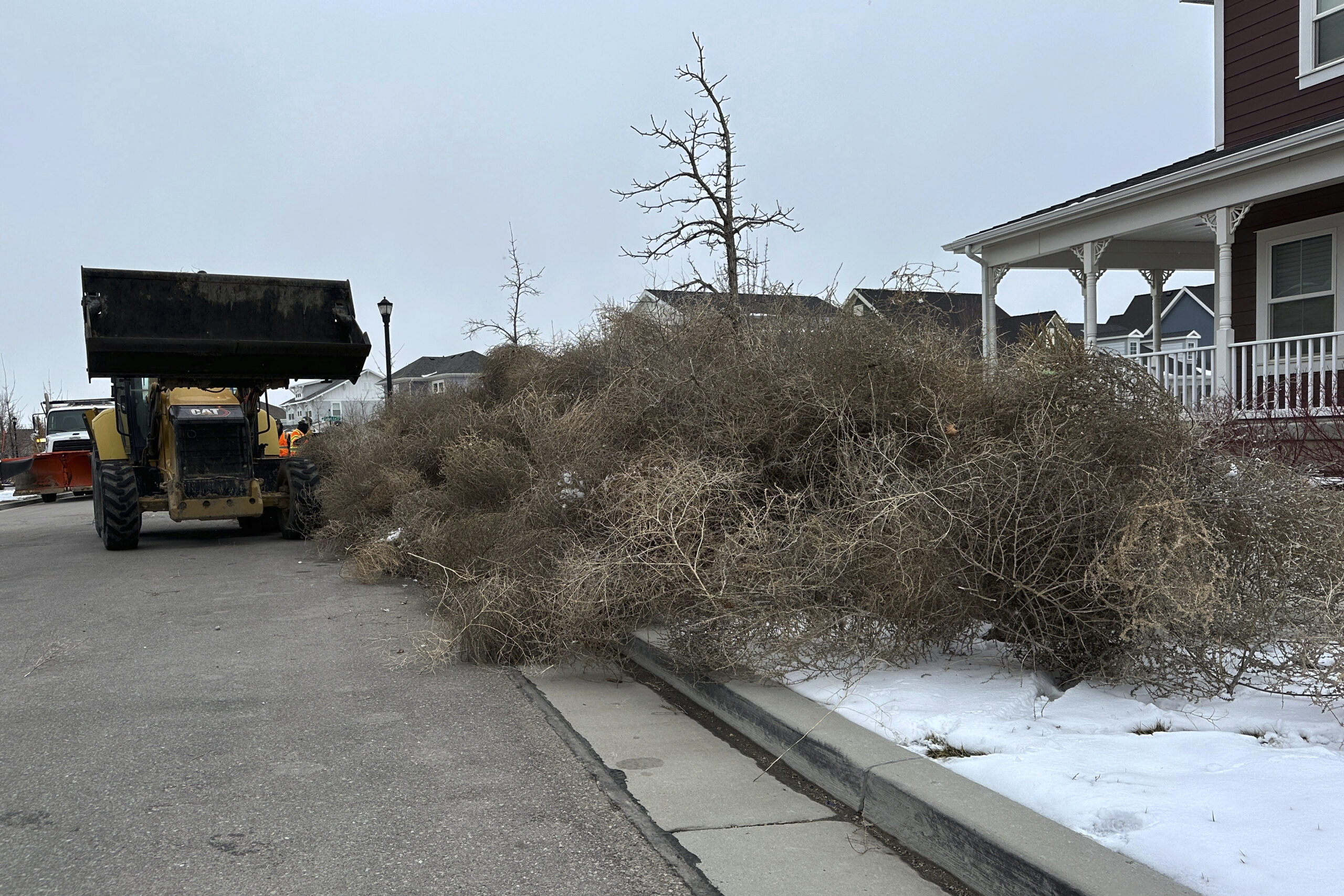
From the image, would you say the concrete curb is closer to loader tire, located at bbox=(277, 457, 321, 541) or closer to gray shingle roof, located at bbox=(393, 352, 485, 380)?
loader tire, located at bbox=(277, 457, 321, 541)

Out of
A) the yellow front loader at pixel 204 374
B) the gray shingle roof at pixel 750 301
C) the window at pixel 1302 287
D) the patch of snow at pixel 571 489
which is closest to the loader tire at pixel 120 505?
the yellow front loader at pixel 204 374

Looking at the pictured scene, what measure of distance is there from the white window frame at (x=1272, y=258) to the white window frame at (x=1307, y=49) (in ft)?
5.64

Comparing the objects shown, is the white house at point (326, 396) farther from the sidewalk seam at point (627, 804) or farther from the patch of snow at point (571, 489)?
the sidewalk seam at point (627, 804)

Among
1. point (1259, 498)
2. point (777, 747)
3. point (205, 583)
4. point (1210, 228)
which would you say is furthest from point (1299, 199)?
point (205, 583)

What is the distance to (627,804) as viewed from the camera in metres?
3.93

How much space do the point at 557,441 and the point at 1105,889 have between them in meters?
5.95

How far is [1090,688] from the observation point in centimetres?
452

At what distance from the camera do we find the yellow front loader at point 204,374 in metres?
12.2

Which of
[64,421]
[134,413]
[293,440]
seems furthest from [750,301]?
[64,421]

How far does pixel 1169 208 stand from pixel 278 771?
12.3m

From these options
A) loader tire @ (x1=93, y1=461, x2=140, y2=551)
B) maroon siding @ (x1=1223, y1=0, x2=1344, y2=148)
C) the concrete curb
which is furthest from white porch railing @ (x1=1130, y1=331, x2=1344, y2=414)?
loader tire @ (x1=93, y1=461, x2=140, y2=551)

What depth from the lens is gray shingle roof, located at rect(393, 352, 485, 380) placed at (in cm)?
6562

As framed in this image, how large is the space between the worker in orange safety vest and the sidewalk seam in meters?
12.7

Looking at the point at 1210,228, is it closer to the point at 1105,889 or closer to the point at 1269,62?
the point at 1269,62
